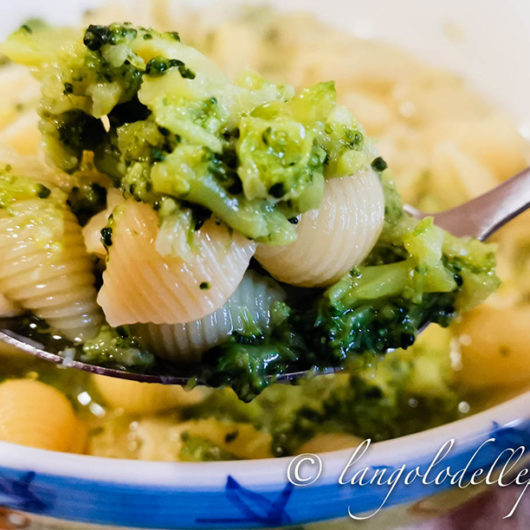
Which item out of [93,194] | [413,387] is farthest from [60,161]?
[413,387]

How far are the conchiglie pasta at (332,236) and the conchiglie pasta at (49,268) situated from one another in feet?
0.81

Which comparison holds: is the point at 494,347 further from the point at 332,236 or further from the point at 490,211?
the point at 332,236

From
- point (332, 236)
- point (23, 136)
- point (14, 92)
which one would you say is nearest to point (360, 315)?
point (332, 236)

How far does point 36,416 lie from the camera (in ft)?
3.02

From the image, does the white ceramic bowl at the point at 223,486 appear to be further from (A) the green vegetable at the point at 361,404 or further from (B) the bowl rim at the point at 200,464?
(A) the green vegetable at the point at 361,404

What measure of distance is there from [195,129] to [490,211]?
2.17 feet

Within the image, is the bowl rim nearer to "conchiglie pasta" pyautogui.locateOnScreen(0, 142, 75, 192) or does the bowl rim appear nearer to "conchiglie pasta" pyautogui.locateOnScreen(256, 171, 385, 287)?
"conchiglie pasta" pyautogui.locateOnScreen(256, 171, 385, 287)

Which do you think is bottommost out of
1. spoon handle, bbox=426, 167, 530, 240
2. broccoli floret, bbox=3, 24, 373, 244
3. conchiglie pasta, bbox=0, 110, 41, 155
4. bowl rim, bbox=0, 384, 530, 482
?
conchiglie pasta, bbox=0, 110, 41, 155

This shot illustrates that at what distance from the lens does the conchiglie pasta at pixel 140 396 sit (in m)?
1.01

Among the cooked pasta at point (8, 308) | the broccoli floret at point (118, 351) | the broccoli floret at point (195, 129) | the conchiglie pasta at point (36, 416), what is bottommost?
the conchiglie pasta at point (36, 416)

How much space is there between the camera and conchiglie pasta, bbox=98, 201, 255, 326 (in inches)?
25.5

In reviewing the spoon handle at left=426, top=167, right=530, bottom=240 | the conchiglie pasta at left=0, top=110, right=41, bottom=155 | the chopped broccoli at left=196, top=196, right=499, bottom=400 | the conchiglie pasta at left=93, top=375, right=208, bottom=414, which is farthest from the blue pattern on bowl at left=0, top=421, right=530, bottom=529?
the conchiglie pasta at left=0, top=110, right=41, bottom=155

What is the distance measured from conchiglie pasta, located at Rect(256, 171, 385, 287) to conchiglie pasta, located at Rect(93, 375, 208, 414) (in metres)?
0.37

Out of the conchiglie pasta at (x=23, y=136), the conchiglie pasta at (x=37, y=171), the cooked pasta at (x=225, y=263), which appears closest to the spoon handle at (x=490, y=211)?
the cooked pasta at (x=225, y=263)
